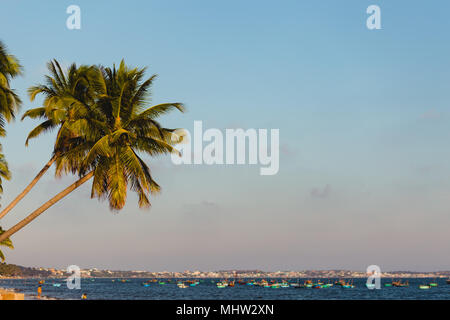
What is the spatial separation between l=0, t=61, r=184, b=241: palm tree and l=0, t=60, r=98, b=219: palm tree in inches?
18.0

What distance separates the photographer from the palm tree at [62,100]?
23.5 metres

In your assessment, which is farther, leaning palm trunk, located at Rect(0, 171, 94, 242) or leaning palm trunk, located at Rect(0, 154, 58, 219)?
leaning palm trunk, located at Rect(0, 154, 58, 219)

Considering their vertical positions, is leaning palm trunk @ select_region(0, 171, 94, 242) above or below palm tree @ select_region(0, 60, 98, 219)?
below

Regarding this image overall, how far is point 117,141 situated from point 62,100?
11.5ft

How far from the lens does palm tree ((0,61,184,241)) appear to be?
22531mm

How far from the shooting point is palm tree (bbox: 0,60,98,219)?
23.5 m

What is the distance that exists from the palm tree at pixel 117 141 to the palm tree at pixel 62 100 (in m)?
0.46

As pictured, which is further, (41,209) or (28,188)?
(28,188)

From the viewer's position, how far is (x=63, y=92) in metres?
24.5

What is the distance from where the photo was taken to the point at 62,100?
23.6 metres

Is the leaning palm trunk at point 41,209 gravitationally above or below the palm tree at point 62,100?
below

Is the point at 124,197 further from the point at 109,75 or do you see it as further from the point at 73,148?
the point at 109,75

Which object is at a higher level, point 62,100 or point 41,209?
point 62,100
